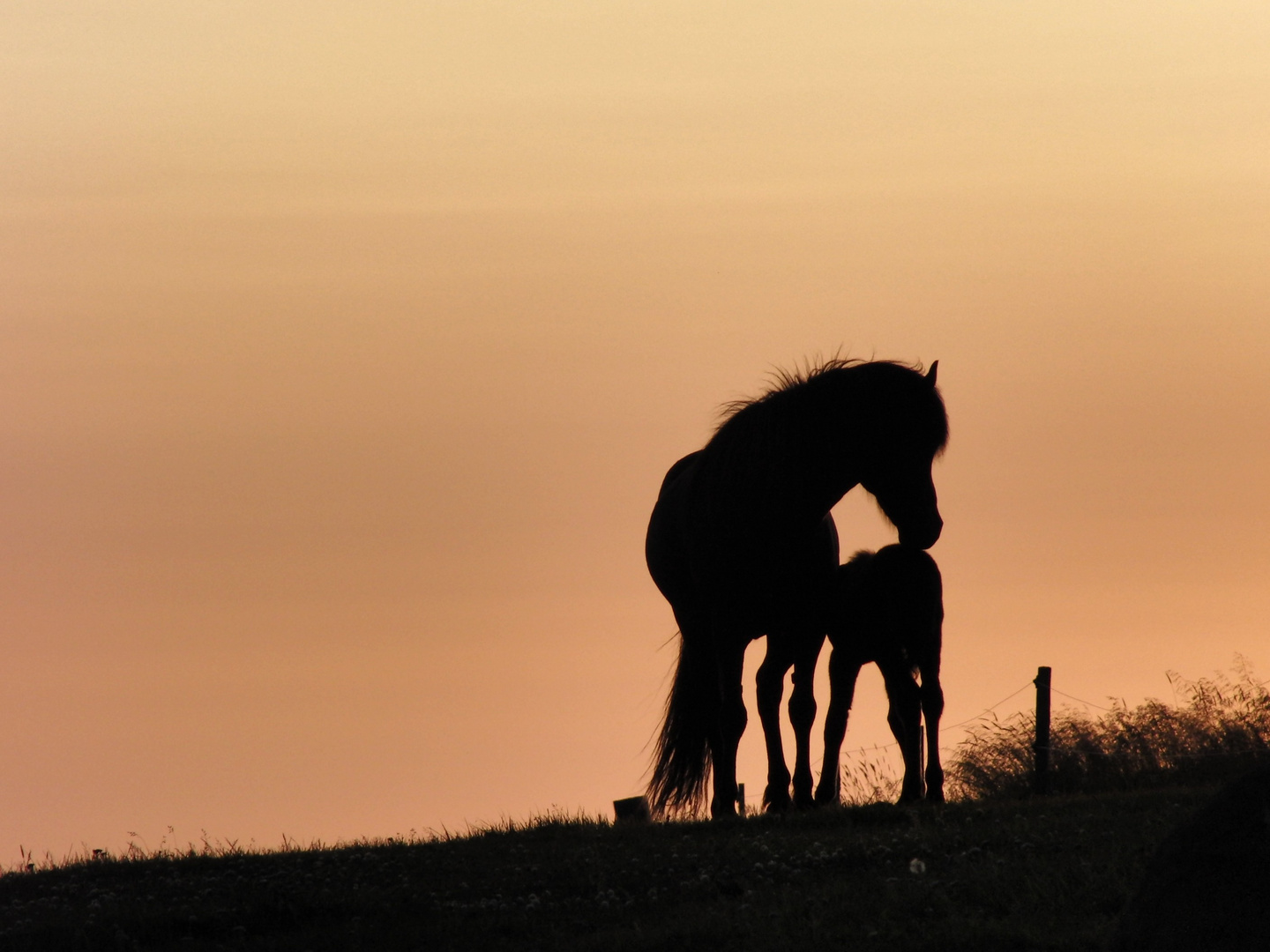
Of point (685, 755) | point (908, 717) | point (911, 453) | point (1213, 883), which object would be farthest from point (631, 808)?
point (1213, 883)

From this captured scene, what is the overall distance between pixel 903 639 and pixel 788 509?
1.52 meters

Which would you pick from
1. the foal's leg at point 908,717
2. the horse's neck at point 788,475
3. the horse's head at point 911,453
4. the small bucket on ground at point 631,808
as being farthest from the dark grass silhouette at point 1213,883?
the small bucket on ground at point 631,808

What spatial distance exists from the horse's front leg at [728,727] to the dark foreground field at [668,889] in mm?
1397

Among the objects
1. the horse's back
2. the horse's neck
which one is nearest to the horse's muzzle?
the horse's neck

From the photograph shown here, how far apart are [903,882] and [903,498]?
3.53 m

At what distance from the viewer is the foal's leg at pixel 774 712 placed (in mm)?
12648

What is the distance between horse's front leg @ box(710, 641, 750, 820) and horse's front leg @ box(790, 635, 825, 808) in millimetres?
421

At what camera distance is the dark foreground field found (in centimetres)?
824

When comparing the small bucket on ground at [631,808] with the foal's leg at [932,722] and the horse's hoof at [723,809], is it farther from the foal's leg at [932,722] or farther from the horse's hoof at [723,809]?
the foal's leg at [932,722]

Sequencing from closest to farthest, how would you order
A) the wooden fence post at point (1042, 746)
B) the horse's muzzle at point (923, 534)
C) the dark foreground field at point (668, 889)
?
the dark foreground field at point (668, 889) < the horse's muzzle at point (923, 534) < the wooden fence post at point (1042, 746)

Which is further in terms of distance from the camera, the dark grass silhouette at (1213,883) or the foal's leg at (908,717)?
the foal's leg at (908,717)

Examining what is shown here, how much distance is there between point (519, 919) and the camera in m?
8.82

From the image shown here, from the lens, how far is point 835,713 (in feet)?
44.1

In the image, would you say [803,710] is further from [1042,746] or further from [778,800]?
[1042,746]
